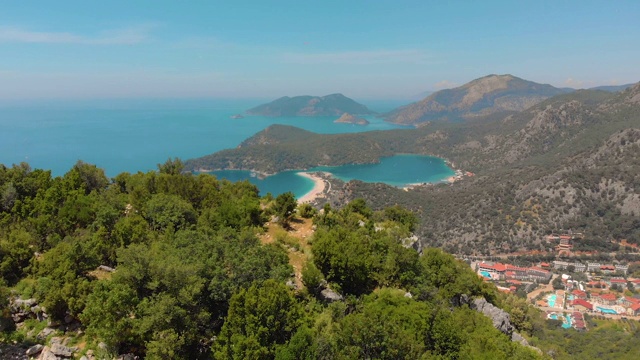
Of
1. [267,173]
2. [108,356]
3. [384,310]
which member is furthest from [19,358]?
[267,173]

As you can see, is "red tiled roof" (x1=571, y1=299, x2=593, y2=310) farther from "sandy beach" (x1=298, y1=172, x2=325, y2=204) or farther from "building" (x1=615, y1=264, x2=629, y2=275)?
"sandy beach" (x1=298, y1=172, x2=325, y2=204)

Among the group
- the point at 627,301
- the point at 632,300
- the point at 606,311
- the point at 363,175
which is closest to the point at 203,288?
the point at 606,311

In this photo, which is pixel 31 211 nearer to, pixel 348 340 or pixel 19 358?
pixel 19 358

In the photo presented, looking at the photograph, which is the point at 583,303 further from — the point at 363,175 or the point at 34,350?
the point at 363,175

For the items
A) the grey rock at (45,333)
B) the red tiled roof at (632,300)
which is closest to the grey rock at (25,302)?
the grey rock at (45,333)

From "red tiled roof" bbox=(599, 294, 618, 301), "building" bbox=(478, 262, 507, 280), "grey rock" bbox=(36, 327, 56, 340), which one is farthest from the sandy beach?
"grey rock" bbox=(36, 327, 56, 340)
